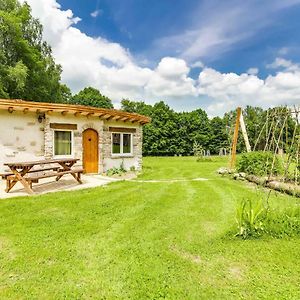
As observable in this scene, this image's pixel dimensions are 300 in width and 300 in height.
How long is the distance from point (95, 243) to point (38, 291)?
122cm

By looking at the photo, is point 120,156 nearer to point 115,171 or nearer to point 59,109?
point 115,171

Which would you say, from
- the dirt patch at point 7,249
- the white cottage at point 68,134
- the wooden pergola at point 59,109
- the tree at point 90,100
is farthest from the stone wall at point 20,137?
the tree at point 90,100

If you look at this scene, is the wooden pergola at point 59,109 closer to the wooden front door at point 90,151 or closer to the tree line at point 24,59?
the wooden front door at point 90,151

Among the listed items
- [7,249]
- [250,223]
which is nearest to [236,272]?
[250,223]

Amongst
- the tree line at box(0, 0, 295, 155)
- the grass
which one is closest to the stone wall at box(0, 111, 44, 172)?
the grass

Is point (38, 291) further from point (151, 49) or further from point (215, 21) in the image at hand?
point (151, 49)

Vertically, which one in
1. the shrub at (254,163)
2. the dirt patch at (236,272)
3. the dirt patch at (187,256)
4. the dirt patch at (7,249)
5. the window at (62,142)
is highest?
the window at (62,142)

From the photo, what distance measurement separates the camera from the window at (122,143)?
39.4 ft

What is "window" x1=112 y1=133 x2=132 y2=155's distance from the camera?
1201 cm

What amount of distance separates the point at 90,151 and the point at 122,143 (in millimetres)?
1771

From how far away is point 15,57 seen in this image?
20.8 m

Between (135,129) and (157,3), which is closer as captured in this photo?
(157,3)

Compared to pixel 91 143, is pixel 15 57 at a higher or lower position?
higher

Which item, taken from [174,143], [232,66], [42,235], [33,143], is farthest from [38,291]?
[174,143]
